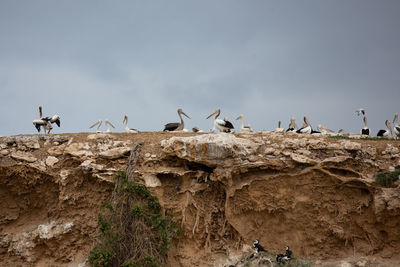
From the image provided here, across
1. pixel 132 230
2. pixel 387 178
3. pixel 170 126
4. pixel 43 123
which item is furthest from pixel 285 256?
pixel 43 123

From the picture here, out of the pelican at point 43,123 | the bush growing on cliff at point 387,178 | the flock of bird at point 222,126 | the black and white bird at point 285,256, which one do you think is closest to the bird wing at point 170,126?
the flock of bird at point 222,126

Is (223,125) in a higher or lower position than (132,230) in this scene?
higher

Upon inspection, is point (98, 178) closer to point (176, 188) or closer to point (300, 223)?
Answer: point (176, 188)

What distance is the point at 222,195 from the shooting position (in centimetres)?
1454

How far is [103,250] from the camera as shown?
41.4 ft

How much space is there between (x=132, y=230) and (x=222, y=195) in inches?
142

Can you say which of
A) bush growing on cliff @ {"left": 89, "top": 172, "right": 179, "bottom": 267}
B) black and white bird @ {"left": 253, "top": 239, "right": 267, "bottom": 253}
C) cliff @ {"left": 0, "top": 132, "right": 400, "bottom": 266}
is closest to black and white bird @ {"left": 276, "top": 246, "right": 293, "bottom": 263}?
black and white bird @ {"left": 253, "top": 239, "right": 267, "bottom": 253}

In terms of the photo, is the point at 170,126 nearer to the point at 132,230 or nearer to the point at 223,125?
the point at 223,125

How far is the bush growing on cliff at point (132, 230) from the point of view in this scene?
12.6 m

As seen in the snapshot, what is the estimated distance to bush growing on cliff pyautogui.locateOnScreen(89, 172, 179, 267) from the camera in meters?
12.6

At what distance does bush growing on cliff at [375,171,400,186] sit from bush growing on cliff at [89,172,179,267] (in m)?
7.23

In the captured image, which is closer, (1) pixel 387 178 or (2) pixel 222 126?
(1) pixel 387 178

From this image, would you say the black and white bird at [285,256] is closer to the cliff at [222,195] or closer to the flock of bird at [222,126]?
the cliff at [222,195]

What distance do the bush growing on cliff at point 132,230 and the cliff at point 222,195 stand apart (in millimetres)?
541
